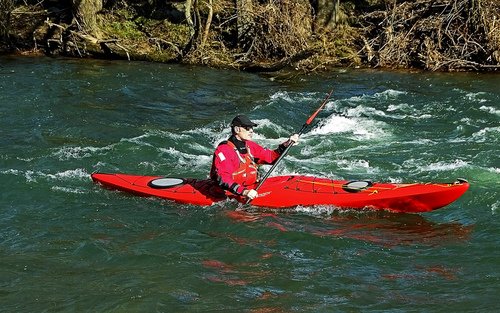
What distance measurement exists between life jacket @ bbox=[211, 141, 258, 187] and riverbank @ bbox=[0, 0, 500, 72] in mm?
7844

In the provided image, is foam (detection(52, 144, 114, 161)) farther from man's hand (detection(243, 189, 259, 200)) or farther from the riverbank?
the riverbank

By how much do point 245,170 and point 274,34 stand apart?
8710mm

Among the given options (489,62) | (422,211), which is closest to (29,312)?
(422,211)

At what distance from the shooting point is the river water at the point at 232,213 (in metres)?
5.14

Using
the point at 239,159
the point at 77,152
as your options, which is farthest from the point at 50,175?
the point at 239,159

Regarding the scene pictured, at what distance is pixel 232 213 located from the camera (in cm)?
692

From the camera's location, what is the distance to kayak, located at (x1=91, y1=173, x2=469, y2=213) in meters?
6.65

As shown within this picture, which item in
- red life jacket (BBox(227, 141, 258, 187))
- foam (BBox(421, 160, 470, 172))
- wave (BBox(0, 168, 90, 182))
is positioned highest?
red life jacket (BBox(227, 141, 258, 187))

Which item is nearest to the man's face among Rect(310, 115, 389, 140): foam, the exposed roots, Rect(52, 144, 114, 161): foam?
Rect(52, 144, 114, 161): foam

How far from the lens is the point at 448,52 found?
48.6ft

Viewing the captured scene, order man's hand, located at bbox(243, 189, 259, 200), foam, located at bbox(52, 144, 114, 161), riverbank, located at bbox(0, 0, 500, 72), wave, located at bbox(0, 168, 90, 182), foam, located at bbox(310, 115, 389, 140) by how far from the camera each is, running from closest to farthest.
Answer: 1. man's hand, located at bbox(243, 189, 259, 200)
2. wave, located at bbox(0, 168, 90, 182)
3. foam, located at bbox(52, 144, 114, 161)
4. foam, located at bbox(310, 115, 389, 140)
5. riverbank, located at bbox(0, 0, 500, 72)

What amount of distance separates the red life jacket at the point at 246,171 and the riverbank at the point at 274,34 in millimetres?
7845

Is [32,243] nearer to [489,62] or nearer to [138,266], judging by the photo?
[138,266]

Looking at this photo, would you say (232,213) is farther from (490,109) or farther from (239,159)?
(490,109)
